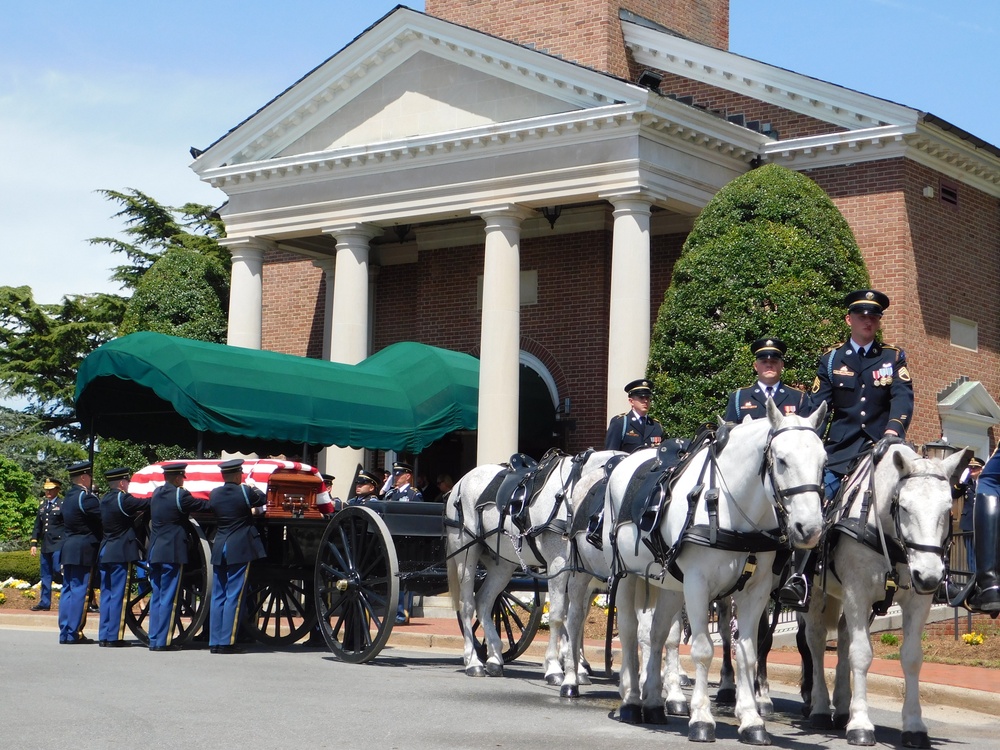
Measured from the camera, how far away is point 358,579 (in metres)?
12.8

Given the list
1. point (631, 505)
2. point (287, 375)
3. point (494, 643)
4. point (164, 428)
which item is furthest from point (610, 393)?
point (631, 505)

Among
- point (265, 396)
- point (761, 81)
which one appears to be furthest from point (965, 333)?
point (265, 396)

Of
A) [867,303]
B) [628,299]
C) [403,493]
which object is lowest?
[403,493]

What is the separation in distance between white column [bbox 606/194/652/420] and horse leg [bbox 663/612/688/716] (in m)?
13.2

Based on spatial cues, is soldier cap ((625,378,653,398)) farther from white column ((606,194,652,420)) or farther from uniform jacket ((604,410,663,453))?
white column ((606,194,652,420))

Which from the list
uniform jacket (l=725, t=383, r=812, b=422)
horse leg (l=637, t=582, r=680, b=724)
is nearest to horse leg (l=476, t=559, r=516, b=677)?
horse leg (l=637, t=582, r=680, b=724)

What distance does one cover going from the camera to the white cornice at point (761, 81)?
25047 mm

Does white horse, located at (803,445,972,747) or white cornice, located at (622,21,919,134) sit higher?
white cornice, located at (622,21,919,134)

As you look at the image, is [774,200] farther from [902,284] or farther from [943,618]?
[943,618]

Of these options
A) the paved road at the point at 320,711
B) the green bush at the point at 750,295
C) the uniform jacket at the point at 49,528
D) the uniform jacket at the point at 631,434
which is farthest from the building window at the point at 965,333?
the uniform jacket at the point at 49,528

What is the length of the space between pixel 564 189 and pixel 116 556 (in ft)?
40.1

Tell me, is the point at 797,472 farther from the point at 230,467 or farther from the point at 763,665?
the point at 230,467

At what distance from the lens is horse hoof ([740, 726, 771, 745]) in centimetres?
811

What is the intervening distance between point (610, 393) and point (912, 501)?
1545 cm
